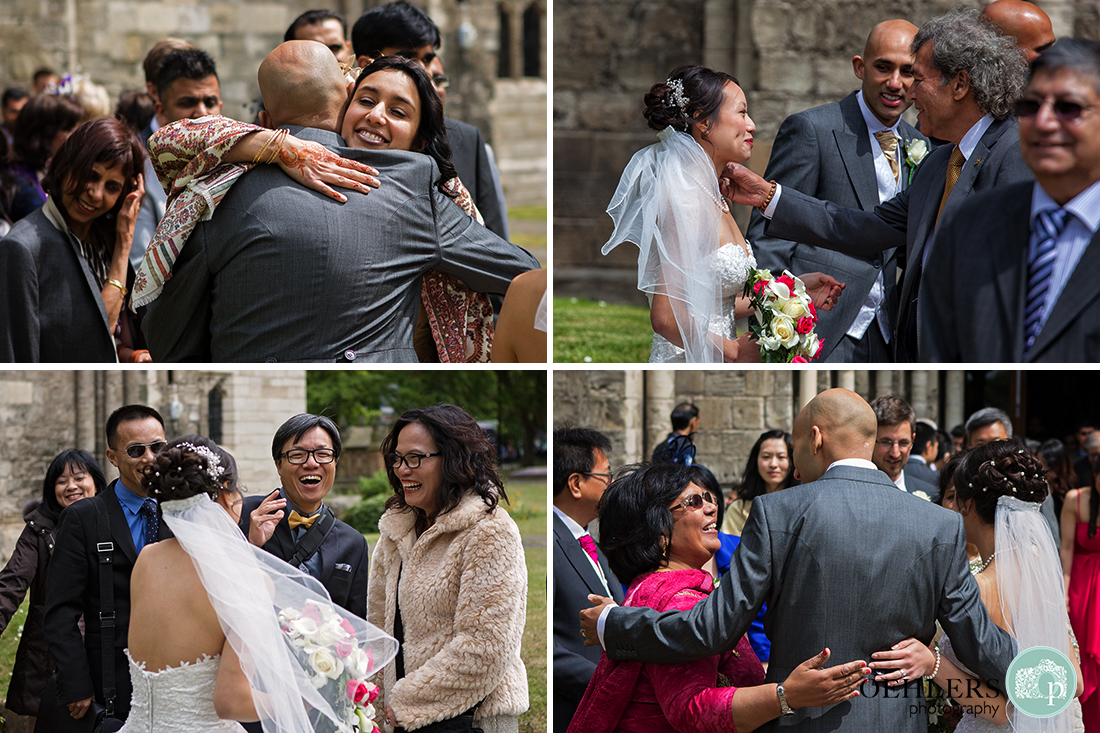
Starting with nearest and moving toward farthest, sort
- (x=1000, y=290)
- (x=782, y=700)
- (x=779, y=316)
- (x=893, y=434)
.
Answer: (x=1000, y=290)
(x=782, y=700)
(x=779, y=316)
(x=893, y=434)

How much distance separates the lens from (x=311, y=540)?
4.07m

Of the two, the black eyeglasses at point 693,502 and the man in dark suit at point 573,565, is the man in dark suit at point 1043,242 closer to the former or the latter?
the black eyeglasses at point 693,502

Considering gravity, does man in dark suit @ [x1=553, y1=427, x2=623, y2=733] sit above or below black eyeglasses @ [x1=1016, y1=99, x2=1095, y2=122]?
below

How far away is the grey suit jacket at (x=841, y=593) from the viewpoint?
3145 mm

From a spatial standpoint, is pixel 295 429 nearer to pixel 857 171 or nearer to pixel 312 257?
pixel 312 257

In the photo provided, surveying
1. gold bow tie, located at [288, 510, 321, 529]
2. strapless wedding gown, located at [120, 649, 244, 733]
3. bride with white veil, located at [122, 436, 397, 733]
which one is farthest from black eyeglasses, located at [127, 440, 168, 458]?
strapless wedding gown, located at [120, 649, 244, 733]

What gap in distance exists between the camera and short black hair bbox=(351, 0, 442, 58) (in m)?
5.47

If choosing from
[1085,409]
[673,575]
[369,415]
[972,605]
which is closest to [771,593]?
[673,575]

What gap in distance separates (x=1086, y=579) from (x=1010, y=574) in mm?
2287

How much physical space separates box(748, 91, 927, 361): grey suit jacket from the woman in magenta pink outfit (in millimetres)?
1628

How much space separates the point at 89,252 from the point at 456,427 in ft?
6.17

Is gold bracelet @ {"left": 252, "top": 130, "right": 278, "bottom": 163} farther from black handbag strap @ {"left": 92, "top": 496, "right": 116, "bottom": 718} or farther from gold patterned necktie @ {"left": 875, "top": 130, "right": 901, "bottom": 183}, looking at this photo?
gold patterned necktie @ {"left": 875, "top": 130, "right": 901, "bottom": 183}

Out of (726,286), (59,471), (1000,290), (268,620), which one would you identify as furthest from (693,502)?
(59,471)

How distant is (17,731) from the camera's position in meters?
5.29
